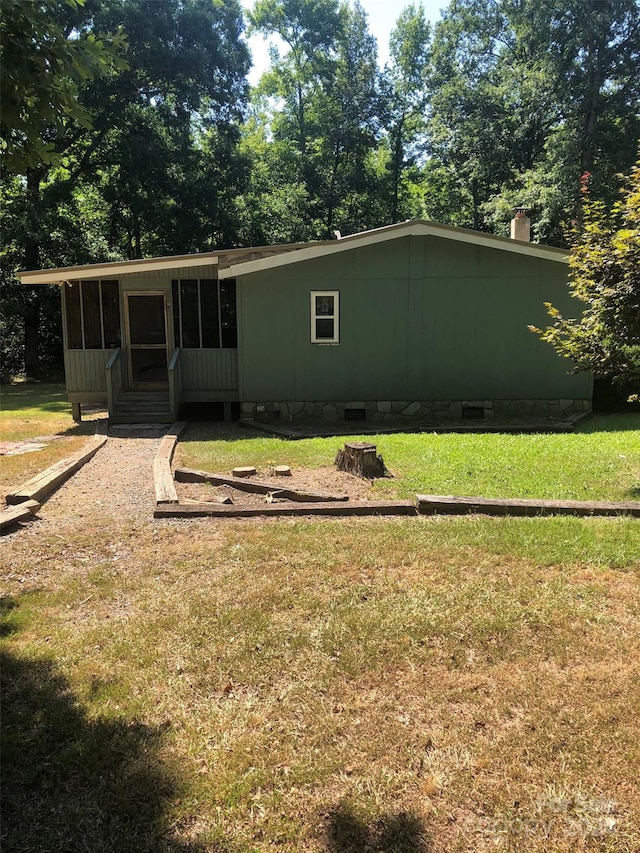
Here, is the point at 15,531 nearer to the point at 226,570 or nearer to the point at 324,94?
the point at 226,570

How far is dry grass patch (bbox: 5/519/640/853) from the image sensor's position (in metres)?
2.17

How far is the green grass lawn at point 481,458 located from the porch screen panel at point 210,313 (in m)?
2.29

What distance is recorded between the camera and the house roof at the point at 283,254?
11.4 meters

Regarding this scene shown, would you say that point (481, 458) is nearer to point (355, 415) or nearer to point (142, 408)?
point (355, 415)

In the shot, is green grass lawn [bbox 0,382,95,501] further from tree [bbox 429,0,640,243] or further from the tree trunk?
tree [bbox 429,0,640,243]

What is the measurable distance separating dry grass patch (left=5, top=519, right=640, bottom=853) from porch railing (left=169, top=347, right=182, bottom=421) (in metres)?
7.11

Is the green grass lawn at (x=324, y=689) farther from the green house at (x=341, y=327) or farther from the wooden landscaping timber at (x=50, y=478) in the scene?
the green house at (x=341, y=327)

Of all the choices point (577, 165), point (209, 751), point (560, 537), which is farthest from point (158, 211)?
point (209, 751)

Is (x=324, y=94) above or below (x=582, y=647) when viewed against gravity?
above

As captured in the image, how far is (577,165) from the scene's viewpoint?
2206 cm

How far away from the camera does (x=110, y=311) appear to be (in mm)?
12742

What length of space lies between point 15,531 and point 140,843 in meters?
3.86

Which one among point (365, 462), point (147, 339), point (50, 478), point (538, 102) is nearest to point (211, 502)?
point (365, 462)

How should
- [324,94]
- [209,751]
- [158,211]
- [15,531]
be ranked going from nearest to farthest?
1. [209,751]
2. [15,531]
3. [158,211]
4. [324,94]
